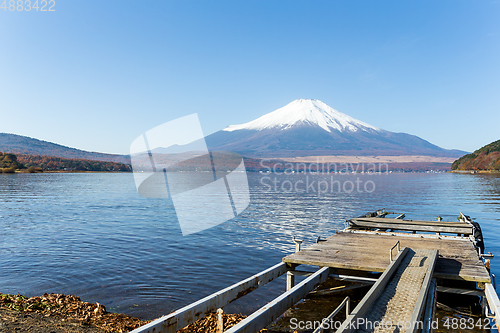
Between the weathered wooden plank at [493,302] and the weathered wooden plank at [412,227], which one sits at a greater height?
the weathered wooden plank at [493,302]

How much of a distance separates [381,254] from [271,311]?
568 centimetres

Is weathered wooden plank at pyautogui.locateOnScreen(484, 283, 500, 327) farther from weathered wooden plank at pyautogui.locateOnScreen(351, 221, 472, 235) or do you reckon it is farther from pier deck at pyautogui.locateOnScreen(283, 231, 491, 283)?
weathered wooden plank at pyautogui.locateOnScreen(351, 221, 472, 235)

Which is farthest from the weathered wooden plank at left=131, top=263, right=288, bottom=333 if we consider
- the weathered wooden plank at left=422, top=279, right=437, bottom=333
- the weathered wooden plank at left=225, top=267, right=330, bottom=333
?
the weathered wooden plank at left=422, top=279, right=437, bottom=333

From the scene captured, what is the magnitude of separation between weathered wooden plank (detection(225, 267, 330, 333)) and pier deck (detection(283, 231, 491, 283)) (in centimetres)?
129

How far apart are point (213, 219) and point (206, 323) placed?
19.5 m

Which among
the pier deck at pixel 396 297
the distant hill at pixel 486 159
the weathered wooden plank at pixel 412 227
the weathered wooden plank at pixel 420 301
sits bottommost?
the weathered wooden plank at pixel 412 227

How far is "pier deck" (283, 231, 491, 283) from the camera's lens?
8562 mm

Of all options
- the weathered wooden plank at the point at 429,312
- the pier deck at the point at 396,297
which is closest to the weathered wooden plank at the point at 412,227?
the pier deck at the point at 396,297

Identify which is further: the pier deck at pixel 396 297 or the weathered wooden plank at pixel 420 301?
the pier deck at pixel 396 297

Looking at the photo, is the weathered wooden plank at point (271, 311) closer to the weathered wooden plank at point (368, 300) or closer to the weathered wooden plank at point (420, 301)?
the weathered wooden plank at point (368, 300)

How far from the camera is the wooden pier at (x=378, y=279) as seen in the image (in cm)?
534

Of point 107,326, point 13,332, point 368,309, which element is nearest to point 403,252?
point 368,309

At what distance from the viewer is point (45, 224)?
2291 centimetres

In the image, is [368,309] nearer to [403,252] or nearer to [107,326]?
[403,252]
